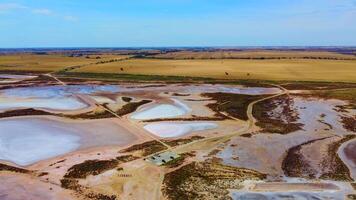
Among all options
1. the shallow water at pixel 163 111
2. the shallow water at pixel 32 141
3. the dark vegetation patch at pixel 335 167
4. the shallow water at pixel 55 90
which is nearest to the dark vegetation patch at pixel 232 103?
the shallow water at pixel 163 111

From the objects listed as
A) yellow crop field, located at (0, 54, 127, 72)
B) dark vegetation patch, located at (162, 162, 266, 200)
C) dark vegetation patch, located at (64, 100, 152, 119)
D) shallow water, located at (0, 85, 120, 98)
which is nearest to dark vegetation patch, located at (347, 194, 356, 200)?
dark vegetation patch, located at (162, 162, 266, 200)

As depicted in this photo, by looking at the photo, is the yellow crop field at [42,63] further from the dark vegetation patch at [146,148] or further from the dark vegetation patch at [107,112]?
the dark vegetation patch at [146,148]

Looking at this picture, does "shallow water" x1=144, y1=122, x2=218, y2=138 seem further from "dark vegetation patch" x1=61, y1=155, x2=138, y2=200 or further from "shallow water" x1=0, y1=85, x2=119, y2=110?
"shallow water" x1=0, y1=85, x2=119, y2=110

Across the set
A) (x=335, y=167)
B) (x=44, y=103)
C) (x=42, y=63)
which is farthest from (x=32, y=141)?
(x=42, y=63)

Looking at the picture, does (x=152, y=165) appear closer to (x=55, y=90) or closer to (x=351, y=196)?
(x=351, y=196)

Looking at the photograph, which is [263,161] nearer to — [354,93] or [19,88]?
[354,93]
